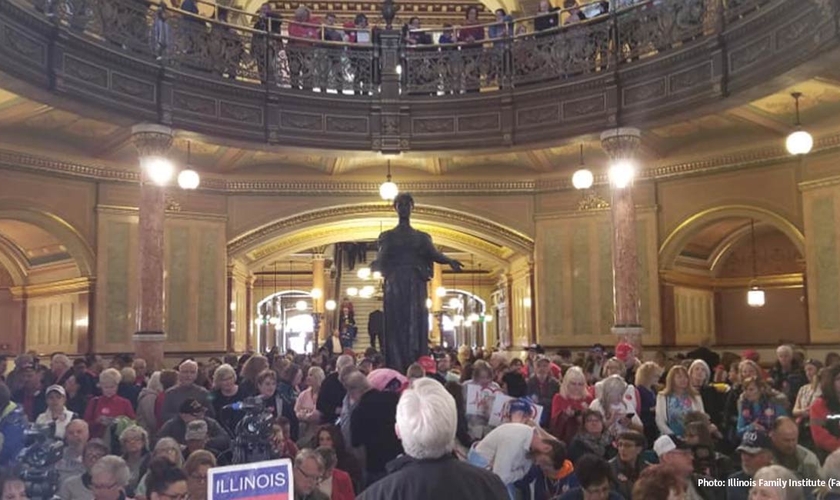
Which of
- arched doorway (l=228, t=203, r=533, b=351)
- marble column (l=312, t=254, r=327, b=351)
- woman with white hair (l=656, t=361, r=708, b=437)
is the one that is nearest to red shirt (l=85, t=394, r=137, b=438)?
woman with white hair (l=656, t=361, r=708, b=437)

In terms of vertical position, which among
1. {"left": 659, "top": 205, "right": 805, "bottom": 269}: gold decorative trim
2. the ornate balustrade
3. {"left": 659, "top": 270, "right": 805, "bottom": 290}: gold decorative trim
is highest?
the ornate balustrade

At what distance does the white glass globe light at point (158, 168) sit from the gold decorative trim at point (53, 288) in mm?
4532

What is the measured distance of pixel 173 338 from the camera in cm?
2031

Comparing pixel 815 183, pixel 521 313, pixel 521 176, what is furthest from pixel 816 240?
pixel 521 313

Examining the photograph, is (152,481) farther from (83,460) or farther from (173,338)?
(173,338)

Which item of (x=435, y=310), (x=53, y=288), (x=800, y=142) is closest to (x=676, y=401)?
(x=800, y=142)

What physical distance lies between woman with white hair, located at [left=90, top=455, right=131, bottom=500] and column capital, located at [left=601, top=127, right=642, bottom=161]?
12754 millimetres

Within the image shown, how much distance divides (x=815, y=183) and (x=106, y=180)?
15.0m

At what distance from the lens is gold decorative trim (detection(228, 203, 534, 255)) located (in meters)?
22.0

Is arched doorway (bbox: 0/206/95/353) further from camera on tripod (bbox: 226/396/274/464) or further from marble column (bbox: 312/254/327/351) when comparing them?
camera on tripod (bbox: 226/396/274/464)

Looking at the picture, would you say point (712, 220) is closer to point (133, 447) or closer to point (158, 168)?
point (158, 168)

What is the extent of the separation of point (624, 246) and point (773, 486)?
1216 cm

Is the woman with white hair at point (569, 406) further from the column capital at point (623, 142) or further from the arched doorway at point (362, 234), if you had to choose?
the arched doorway at point (362, 234)

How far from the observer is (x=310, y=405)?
10.1 meters
